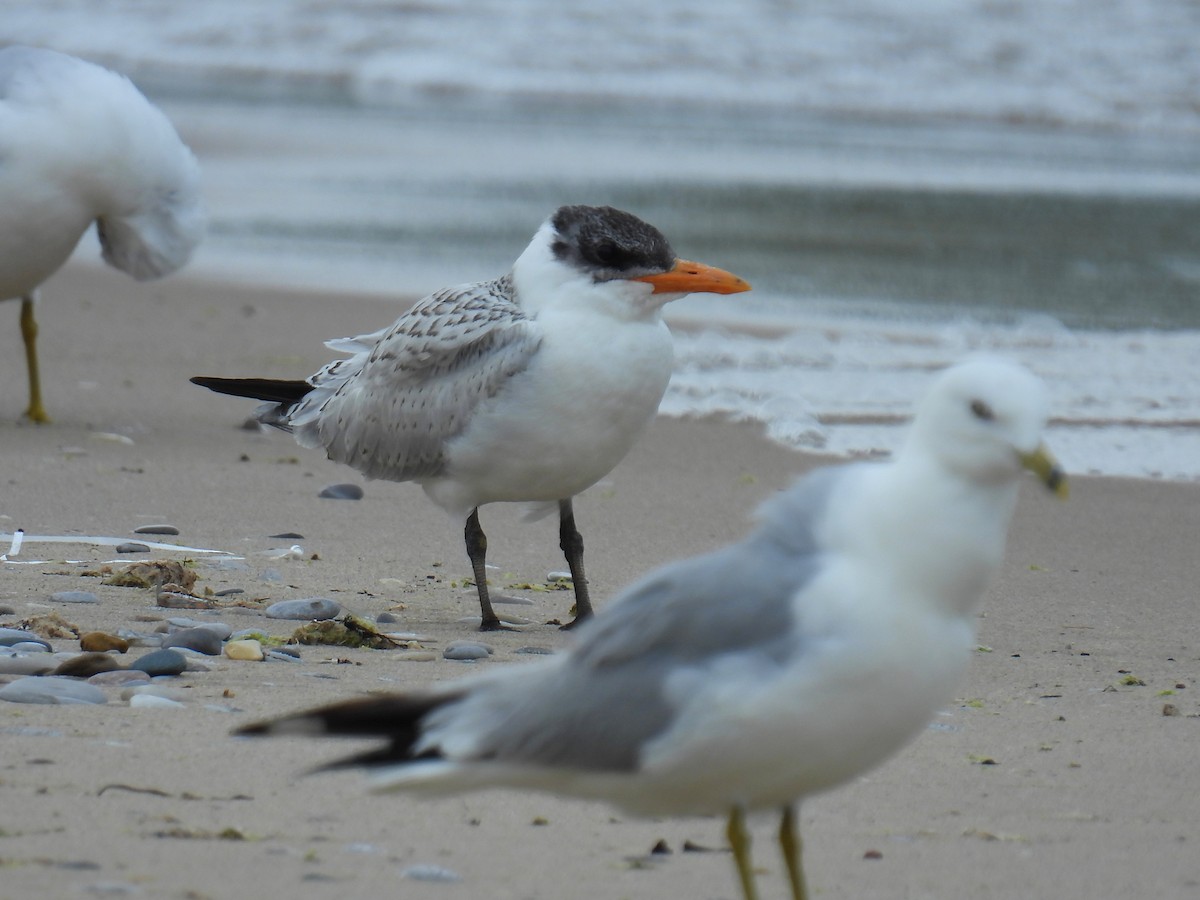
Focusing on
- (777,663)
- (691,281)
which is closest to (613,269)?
(691,281)

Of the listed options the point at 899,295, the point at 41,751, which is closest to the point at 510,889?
the point at 41,751

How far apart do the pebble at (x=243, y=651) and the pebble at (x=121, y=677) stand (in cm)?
31

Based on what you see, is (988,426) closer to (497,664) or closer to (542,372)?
(497,664)

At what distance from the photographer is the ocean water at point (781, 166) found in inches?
388

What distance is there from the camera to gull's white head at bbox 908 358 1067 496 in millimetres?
2643

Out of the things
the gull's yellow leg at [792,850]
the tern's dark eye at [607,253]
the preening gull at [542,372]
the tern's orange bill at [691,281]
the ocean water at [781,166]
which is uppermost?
the tern's dark eye at [607,253]

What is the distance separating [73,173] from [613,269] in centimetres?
357

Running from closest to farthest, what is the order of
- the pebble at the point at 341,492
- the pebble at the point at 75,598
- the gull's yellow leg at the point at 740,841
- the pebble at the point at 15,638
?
the gull's yellow leg at the point at 740,841, the pebble at the point at 15,638, the pebble at the point at 75,598, the pebble at the point at 341,492

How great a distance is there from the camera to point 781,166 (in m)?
18.5

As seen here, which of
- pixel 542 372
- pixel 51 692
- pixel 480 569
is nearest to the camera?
pixel 51 692

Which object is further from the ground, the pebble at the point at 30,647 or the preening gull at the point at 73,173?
the preening gull at the point at 73,173

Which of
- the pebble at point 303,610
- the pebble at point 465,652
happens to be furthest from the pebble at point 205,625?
the pebble at point 465,652

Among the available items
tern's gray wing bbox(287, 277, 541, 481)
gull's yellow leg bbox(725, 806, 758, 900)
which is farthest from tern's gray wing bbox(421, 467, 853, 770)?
tern's gray wing bbox(287, 277, 541, 481)

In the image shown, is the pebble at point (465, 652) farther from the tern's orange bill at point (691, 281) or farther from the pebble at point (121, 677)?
the tern's orange bill at point (691, 281)
